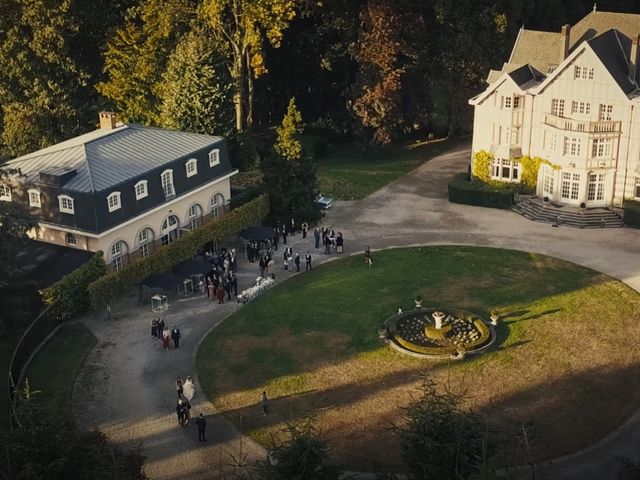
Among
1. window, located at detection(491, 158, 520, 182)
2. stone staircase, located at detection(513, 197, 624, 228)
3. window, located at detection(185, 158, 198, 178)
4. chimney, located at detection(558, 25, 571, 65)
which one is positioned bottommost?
stone staircase, located at detection(513, 197, 624, 228)

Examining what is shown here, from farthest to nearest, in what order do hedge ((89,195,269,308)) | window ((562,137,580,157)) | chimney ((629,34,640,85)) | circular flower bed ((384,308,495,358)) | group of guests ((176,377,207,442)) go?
window ((562,137,580,157))
chimney ((629,34,640,85))
hedge ((89,195,269,308))
circular flower bed ((384,308,495,358))
group of guests ((176,377,207,442))

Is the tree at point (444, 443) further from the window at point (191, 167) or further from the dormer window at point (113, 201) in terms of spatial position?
the window at point (191, 167)

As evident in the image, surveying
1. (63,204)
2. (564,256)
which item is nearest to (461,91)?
(564,256)

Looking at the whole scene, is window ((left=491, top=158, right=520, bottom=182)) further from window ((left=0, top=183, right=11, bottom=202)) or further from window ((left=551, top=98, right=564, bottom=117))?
window ((left=0, top=183, right=11, bottom=202))

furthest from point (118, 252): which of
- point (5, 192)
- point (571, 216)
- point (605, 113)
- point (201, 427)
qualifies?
point (605, 113)

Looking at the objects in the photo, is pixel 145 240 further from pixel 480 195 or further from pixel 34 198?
pixel 480 195

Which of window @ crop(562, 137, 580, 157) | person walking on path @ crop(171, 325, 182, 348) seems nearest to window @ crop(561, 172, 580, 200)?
window @ crop(562, 137, 580, 157)

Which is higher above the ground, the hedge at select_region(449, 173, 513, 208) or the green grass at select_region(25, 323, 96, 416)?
the hedge at select_region(449, 173, 513, 208)

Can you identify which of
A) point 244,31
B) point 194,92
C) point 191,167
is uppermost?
point 244,31
